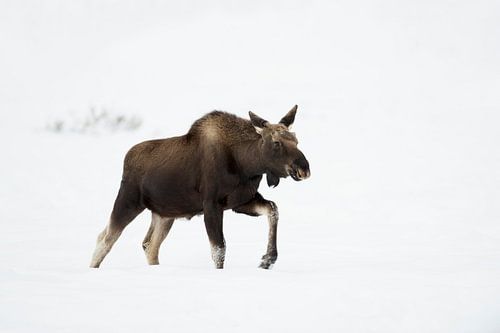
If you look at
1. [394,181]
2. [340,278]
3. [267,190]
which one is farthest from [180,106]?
[340,278]

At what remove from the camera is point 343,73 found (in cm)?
3500

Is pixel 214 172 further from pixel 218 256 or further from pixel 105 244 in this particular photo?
pixel 105 244

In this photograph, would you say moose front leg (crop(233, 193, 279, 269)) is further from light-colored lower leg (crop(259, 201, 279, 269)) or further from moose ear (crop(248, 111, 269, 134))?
moose ear (crop(248, 111, 269, 134))

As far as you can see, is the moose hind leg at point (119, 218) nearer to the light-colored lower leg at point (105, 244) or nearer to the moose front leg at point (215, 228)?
the light-colored lower leg at point (105, 244)

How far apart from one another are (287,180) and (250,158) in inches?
475

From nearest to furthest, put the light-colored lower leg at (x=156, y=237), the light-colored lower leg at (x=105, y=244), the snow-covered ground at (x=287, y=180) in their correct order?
the snow-covered ground at (x=287, y=180) < the light-colored lower leg at (x=105, y=244) < the light-colored lower leg at (x=156, y=237)

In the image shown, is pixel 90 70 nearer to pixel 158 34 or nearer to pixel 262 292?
pixel 158 34

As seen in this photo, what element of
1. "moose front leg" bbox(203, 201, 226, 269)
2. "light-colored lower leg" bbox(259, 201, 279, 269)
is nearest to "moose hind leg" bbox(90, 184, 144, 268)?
"moose front leg" bbox(203, 201, 226, 269)

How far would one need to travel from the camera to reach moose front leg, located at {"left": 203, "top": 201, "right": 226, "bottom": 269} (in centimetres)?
862

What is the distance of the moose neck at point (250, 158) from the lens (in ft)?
28.3

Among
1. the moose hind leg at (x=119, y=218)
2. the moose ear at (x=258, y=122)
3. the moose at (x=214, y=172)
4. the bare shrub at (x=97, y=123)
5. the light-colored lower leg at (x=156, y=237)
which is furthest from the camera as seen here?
the bare shrub at (x=97, y=123)

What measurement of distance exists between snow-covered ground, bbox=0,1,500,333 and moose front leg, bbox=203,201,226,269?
693mm

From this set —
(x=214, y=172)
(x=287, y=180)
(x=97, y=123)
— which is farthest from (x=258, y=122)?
(x=97, y=123)

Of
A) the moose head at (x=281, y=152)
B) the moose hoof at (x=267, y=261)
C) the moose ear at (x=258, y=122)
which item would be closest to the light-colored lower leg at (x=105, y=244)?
the moose hoof at (x=267, y=261)
